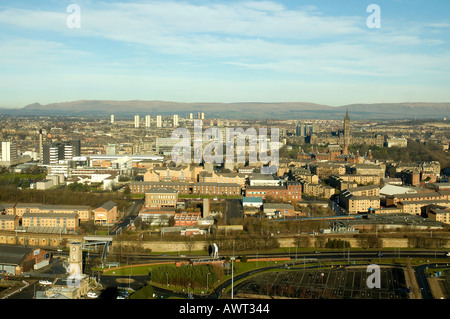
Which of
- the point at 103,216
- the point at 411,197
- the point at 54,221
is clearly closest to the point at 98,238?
the point at 103,216

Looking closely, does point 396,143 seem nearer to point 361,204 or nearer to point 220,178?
point 220,178

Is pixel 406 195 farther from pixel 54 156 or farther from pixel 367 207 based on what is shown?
pixel 54 156

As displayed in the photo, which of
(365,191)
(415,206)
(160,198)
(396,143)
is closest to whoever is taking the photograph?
(415,206)

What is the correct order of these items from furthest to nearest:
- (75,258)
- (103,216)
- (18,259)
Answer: (103,216)
(18,259)
(75,258)

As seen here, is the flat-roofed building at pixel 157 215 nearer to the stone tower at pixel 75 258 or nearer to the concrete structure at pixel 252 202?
the concrete structure at pixel 252 202

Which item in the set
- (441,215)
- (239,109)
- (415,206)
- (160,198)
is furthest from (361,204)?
(239,109)

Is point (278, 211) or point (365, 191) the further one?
point (365, 191)

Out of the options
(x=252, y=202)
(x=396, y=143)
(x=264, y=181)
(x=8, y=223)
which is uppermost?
(x=396, y=143)

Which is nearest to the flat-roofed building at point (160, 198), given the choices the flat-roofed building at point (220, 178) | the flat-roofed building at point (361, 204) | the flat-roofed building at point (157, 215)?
the flat-roofed building at point (157, 215)

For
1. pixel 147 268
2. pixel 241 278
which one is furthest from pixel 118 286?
pixel 241 278

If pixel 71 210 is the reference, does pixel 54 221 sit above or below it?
below
